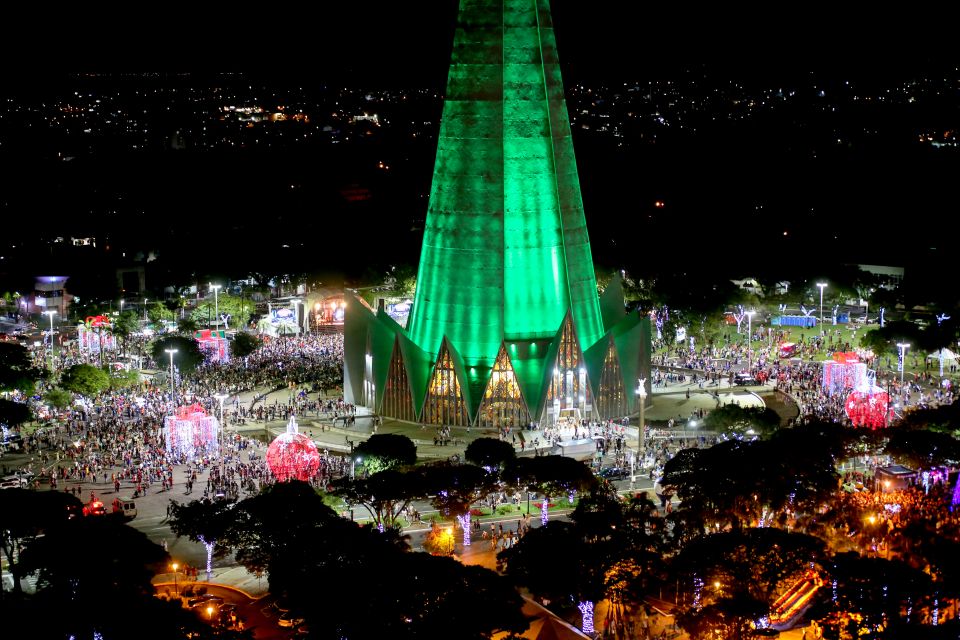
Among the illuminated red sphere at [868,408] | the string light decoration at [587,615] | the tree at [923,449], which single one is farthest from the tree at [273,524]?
the illuminated red sphere at [868,408]

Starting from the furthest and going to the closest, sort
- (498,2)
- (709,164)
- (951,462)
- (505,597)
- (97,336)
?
1. (709,164)
2. (97,336)
3. (498,2)
4. (951,462)
5. (505,597)

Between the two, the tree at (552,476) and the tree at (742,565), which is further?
the tree at (552,476)

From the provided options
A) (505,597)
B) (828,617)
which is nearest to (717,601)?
(828,617)

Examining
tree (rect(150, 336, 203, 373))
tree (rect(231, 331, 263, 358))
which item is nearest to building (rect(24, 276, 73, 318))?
tree (rect(231, 331, 263, 358))

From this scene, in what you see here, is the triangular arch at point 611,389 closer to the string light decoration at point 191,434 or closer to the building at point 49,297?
the string light decoration at point 191,434

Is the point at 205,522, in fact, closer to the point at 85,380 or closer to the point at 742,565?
the point at 742,565

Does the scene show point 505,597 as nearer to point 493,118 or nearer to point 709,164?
point 493,118
